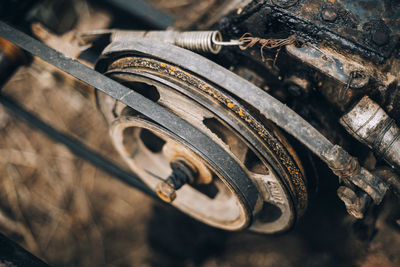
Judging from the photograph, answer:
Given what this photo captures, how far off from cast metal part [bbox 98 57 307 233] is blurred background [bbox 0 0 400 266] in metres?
0.32

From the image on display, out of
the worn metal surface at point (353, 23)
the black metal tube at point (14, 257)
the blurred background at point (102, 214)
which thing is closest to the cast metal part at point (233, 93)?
the worn metal surface at point (353, 23)

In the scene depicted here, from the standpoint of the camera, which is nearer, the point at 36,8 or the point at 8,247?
the point at 8,247

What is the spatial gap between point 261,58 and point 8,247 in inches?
47.8

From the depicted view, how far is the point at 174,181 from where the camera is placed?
1265 millimetres

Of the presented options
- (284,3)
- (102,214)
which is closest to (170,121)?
(284,3)

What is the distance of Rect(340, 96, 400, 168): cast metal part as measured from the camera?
971 mm

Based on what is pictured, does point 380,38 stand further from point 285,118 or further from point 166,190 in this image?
point 166,190

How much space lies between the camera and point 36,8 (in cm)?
177

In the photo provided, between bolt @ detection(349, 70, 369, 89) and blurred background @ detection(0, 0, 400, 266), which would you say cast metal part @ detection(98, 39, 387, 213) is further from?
blurred background @ detection(0, 0, 400, 266)

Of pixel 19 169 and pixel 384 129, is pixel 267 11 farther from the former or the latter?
pixel 19 169

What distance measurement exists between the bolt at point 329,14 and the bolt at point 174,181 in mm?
735

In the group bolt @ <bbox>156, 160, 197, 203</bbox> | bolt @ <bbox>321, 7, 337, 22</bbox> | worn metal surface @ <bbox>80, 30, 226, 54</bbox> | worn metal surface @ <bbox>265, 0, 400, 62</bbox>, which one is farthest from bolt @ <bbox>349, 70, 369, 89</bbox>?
bolt @ <bbox>156, 160, 197, 203</bbox>

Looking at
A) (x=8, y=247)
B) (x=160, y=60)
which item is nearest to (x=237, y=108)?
(x=160, y=60)

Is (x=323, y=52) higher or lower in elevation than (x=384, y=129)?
higher
